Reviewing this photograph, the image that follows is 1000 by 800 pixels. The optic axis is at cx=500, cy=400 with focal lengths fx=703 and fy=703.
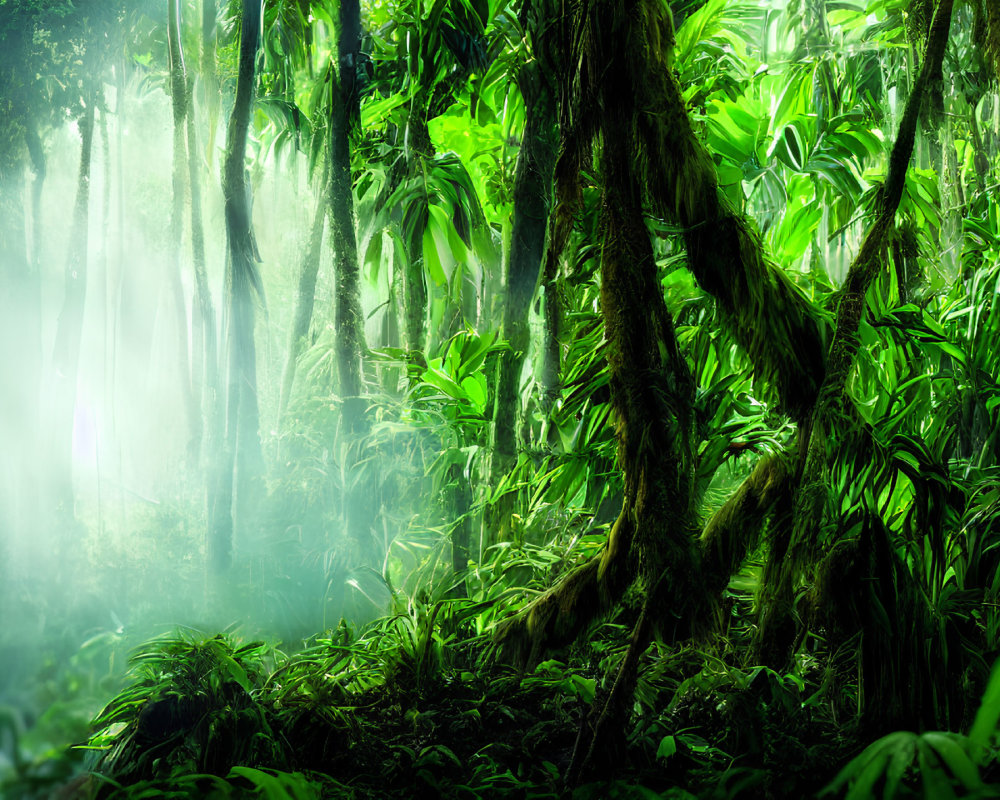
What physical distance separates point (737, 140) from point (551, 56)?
376 millimetres

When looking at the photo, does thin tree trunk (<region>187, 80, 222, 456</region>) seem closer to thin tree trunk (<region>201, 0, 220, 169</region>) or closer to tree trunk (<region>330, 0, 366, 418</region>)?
thin tree trunk (<region>201, 0, 220, 169</region>)

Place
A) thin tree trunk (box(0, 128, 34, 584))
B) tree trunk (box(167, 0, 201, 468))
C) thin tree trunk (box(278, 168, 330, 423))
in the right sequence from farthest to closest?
thin tree trunk (box(278, 168, 330, 423)) < tree trunk (box(167, 0, 201, 468)) < thin tree trunk (box(0, 128, 34, 584))

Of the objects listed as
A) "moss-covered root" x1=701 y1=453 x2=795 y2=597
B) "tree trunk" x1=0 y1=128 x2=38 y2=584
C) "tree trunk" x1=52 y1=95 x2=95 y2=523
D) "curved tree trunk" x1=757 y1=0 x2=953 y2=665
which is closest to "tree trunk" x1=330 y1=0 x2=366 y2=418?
"tree trunk" x1=52 y1=95 x2=95 y2=523

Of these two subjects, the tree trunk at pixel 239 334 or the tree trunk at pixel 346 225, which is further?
the tree trunk at pixel 346 225

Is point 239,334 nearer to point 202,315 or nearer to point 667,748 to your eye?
point 202,315

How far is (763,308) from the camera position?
0.99 m

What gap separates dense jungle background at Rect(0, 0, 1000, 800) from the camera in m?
0.90

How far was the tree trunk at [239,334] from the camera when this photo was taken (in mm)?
1259

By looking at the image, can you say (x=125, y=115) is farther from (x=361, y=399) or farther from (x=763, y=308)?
(x=763, y=308)

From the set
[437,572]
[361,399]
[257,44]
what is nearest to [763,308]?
[361,399]

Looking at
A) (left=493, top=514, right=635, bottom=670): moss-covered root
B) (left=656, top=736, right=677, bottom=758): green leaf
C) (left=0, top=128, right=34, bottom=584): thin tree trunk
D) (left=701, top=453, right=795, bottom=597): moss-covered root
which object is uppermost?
(left=0, top=128, right=34, bottom=584): thin tree trunk

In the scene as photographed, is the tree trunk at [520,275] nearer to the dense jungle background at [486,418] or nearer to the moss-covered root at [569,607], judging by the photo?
the dense jungle background at [486,418]

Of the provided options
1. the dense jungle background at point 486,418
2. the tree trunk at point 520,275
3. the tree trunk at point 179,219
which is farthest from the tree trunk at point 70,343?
the tree trunk at point 520,275

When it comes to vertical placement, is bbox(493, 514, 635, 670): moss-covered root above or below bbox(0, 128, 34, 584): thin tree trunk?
below
